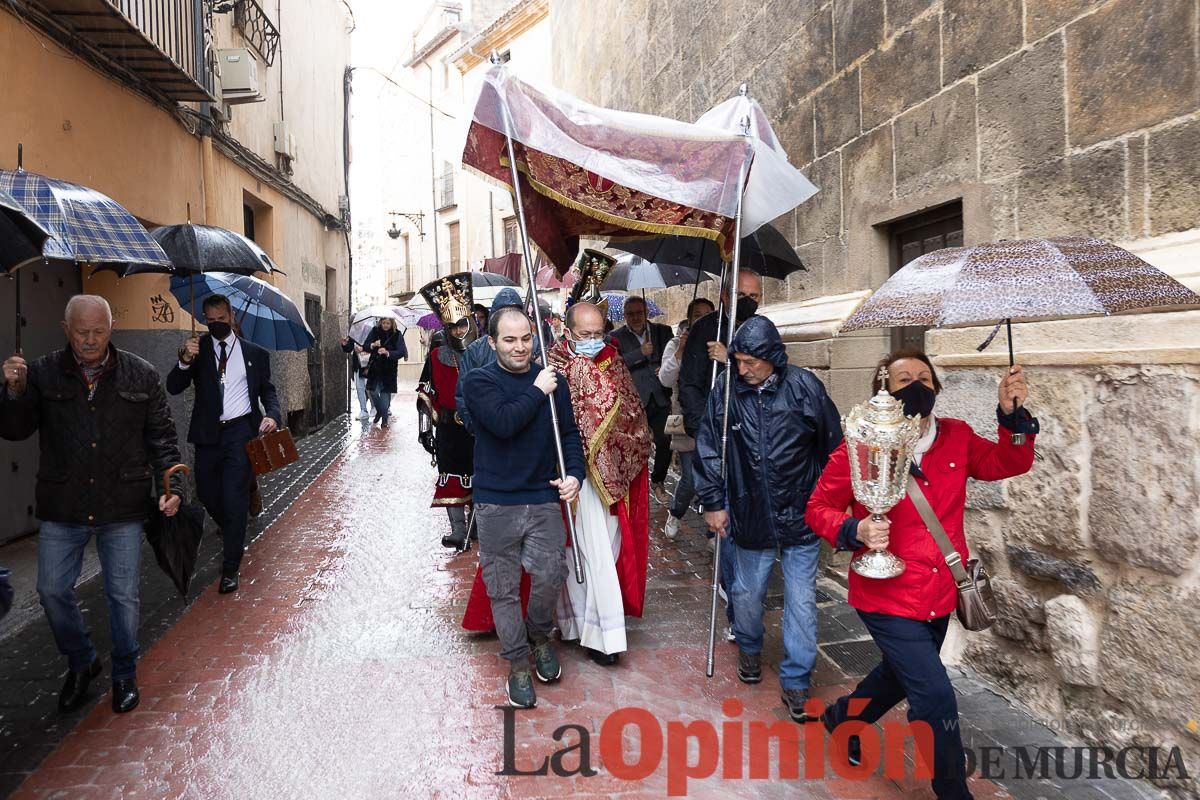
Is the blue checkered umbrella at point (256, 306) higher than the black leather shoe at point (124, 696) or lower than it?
higher

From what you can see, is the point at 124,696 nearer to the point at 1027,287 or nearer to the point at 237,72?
the point at 1027,287

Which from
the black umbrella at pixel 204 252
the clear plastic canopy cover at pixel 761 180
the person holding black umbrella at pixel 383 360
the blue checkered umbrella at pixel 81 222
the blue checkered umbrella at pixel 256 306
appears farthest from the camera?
the person holding black umbrella at pixel 383 360

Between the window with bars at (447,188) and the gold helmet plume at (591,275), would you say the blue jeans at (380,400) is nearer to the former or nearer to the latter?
the gold helmet plume at (591,275)

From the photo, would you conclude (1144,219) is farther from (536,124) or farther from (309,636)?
(309,636)

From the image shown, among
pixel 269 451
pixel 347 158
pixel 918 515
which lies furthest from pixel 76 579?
pixel 347 158

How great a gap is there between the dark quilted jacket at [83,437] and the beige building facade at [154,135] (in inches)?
102

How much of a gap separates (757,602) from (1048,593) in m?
1.24

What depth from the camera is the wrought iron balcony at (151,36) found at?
5738mm

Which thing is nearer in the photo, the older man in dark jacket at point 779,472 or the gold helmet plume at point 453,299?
the older man in dark jacket at point 779,472

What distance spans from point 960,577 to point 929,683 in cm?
36

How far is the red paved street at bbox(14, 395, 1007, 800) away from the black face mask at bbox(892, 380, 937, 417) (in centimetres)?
138

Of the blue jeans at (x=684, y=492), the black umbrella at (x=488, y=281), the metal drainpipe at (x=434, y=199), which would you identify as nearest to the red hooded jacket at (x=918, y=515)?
the blue jeans at (x=684, y=492)

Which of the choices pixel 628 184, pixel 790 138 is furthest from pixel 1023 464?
pixel 790 138

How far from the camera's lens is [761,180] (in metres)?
4.32
